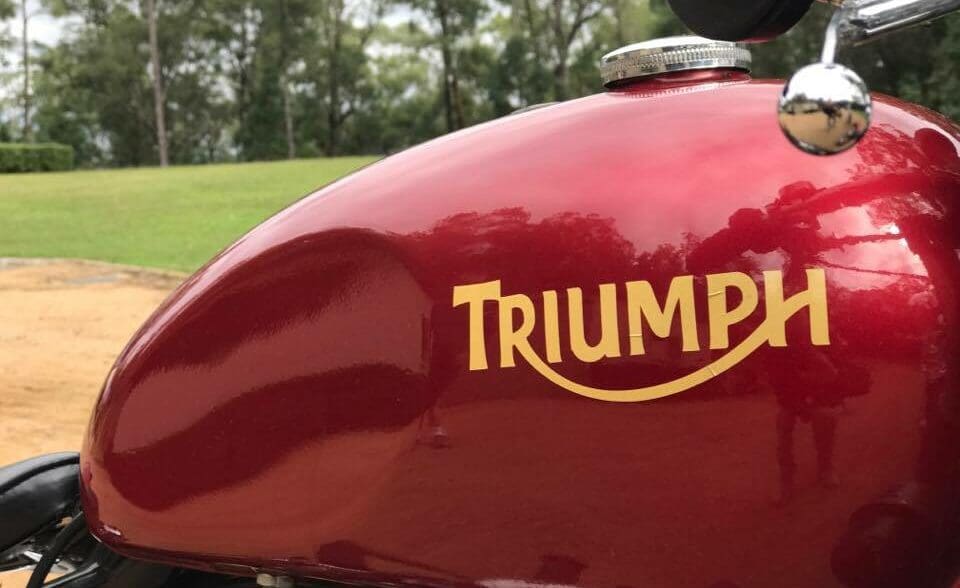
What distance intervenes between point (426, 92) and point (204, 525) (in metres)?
47.2

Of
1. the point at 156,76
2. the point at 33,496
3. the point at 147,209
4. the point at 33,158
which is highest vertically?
the point at 156,76

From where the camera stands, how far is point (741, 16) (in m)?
0.87

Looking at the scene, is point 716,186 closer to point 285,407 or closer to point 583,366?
point 583,366

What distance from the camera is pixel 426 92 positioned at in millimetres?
47469

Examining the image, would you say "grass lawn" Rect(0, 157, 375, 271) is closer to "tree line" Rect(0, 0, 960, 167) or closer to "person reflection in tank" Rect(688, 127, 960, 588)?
"person reflection in tank" Rect(688, 127, 960, 588)

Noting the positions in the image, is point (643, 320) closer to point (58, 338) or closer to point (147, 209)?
point (58, 338)

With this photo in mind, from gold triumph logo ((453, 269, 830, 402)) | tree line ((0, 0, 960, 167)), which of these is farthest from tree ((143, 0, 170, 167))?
gold triumph logo ((453, 269, 830, 402))

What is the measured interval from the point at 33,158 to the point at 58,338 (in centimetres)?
2830

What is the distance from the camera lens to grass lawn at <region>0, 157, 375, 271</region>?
1284 centimetres

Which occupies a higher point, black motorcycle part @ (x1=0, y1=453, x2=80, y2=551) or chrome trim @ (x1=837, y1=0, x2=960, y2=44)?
chrome trim @ (x1=837, y1=0, x2=960, y2=44)

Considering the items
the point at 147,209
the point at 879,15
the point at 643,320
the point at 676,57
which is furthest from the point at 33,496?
the point at 147,209

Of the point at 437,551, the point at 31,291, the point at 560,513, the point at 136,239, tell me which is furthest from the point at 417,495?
the point at 136,239

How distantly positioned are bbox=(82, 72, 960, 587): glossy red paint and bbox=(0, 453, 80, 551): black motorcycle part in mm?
332

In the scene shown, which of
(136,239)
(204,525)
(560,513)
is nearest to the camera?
(560,513)
